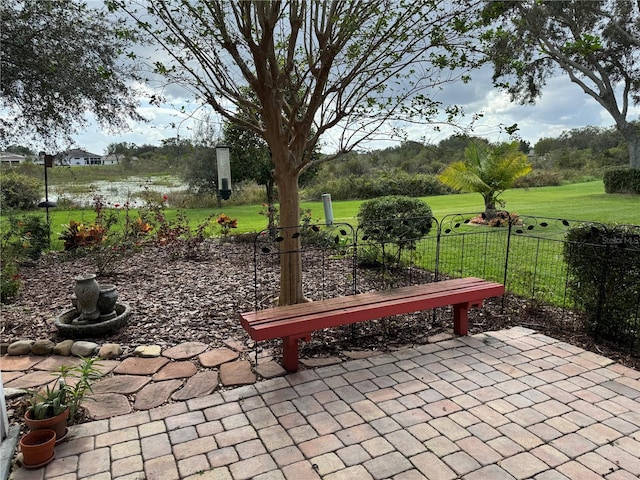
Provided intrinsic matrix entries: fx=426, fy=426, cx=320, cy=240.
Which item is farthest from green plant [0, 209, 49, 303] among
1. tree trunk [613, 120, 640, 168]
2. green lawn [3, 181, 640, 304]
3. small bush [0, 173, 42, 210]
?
tree trunk [613, 120, 640, 168]

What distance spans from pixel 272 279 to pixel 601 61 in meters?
18.8

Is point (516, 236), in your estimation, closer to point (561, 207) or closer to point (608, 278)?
point (608, 278)

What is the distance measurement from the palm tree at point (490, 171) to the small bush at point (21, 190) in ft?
40.3

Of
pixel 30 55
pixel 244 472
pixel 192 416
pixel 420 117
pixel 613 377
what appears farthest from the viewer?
pixel 30 55

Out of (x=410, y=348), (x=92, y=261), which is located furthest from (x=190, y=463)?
(x=92, y=261)

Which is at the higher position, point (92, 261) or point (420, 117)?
point (420, 117)

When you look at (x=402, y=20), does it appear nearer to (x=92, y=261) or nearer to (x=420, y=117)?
(x=420, y=117)

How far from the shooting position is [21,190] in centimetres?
1286

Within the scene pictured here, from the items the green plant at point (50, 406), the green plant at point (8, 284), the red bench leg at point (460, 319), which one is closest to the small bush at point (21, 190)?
the green plant at point (8, 284)

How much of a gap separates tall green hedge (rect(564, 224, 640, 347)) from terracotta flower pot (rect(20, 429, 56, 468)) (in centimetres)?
415

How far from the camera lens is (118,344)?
370 cm

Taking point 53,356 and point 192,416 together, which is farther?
point 53,356

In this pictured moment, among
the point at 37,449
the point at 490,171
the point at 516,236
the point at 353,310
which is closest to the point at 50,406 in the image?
the point at 37,449

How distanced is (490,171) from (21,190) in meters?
13.7
